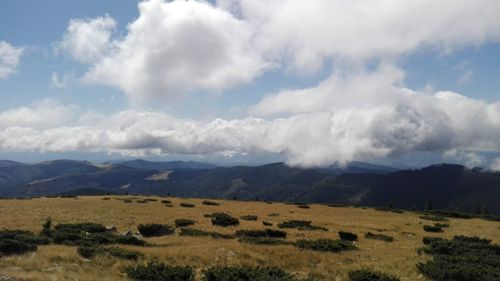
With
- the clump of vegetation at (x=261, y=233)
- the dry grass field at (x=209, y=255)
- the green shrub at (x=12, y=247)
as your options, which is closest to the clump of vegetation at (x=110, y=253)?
the dry grass field at (x=209, y=255)

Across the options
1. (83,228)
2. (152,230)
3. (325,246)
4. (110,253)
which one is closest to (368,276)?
(325,246)

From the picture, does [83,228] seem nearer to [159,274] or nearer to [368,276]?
[159,274]

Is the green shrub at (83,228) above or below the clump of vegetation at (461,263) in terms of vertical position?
below

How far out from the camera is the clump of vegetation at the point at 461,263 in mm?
21062

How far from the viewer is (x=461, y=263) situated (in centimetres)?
2434

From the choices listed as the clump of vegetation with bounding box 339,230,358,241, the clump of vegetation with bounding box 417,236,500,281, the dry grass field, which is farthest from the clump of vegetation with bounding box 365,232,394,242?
the clump of vegetation with bounding box 417,236,500,281

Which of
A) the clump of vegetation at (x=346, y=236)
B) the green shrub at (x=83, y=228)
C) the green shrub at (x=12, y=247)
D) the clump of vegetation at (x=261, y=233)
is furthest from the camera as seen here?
the clump of vegetation at (x=346, y=236)

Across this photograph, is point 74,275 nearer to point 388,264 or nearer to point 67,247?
point 67,247

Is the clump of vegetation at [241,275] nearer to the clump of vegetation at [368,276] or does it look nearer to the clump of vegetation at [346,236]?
the clump of vegetation at [368,276]

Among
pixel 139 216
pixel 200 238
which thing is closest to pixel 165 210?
pixel 139 216

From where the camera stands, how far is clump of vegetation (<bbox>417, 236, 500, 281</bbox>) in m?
21.1

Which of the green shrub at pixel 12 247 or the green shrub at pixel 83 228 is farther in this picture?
the green shrub at pixel 83 228

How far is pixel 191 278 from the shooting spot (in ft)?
61.6

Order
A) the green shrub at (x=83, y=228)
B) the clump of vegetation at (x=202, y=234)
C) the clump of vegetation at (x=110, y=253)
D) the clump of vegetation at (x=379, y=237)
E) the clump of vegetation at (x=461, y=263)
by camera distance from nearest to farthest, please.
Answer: the clump of vegetation at (x=461, y=263) < the clump of vegetation at (x=110, y=253) < the clump of vegetation at (x=202, y=234) < the green shrub at (x=83, y=228) < the clump of vegetation at (x=379, y=237)
